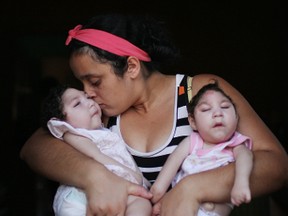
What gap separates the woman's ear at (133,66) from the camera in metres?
2.12

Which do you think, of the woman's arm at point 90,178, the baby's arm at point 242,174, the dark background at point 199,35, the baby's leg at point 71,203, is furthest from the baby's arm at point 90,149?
the dark background at point 199,35

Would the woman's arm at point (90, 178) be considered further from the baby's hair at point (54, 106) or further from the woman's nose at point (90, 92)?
the woman's nose at point (90, 92)

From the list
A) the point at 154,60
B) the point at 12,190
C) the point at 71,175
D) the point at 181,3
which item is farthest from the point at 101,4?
the point at 71,175

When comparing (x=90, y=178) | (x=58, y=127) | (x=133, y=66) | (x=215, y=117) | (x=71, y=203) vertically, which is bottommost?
(x=71, y=203)

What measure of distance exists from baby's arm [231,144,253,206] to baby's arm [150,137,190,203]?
190mm

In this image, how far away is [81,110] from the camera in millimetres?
2055

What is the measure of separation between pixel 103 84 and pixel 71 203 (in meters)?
0.48

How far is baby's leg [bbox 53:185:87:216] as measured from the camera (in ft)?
6.11

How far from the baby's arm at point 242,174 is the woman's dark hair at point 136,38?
1.87ft

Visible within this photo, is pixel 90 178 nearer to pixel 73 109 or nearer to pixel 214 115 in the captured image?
pixel 73 109

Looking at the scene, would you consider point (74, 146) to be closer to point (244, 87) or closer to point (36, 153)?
point (36, 153)

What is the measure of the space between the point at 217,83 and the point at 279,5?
379 centimetres

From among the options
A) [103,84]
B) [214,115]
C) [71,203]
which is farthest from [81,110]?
[214,115]

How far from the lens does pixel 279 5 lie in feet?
18.2
